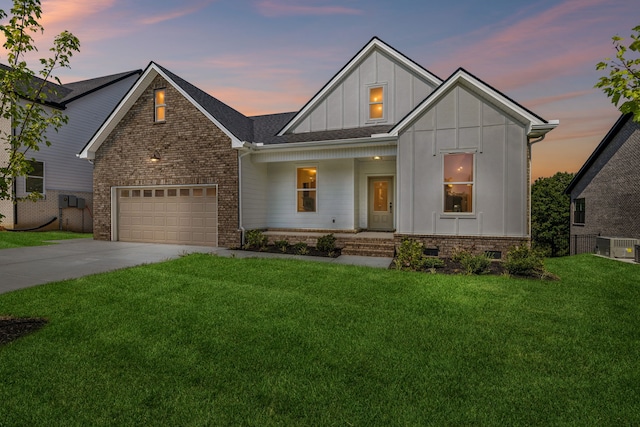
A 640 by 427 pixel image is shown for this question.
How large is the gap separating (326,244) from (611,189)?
17340mm

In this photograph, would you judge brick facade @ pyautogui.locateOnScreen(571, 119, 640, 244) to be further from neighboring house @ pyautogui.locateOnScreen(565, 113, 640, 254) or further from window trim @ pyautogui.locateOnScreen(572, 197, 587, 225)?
window trim @ pyautogui.locateOnScreen(572, 197, 587, 225)

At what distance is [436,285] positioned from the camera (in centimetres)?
645

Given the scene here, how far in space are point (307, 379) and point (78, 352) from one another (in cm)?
Answer: 268

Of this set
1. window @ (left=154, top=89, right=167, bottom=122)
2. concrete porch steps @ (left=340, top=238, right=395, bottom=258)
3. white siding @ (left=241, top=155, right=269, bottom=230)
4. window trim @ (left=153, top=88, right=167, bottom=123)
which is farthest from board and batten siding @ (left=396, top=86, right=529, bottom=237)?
window @ (left=154, top=89, right=167, bottom=122)

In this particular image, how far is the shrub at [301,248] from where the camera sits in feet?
33.7

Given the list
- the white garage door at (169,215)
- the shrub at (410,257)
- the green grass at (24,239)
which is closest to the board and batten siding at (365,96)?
the white garage door at (169,215)

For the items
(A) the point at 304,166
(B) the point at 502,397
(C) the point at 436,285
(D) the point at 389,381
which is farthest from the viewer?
(A) the point at 304,166

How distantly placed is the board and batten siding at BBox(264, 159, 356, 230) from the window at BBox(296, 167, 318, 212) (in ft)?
0.57

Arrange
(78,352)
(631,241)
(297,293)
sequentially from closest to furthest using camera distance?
(78,352), (297,293), (631,241)

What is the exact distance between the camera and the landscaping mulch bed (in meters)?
3.93

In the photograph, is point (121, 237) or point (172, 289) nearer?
point (172, 289)

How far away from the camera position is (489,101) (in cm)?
904

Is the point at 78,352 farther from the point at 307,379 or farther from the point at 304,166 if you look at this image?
the point at 304,166

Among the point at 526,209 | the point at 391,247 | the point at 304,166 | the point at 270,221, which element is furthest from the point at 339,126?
the point at 526,209
